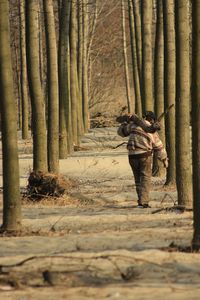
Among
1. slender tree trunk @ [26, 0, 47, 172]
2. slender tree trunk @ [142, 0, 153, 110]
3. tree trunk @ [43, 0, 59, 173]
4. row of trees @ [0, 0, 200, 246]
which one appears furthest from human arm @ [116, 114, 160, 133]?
slender tree trunk @ [142, 0, 153, 110]

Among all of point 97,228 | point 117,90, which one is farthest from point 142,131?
point 117,90

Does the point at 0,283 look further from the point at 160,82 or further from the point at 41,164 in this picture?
the point at 160,82

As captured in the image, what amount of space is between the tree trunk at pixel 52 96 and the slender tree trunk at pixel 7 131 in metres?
7.67

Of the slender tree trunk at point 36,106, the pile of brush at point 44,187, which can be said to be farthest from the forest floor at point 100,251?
the slender tree trunk at point 36,106

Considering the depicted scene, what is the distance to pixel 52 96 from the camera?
21.9 meters

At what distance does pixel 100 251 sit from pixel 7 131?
291cm

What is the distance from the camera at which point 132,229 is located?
43.3 feet

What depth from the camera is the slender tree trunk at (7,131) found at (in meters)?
12.8

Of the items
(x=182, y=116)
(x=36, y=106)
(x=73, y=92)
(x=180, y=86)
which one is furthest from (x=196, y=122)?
(x=73, y=92)

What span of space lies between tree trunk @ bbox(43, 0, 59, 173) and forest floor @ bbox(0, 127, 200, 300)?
2.15 metres

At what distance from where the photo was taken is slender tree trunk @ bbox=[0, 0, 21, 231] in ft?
42.0

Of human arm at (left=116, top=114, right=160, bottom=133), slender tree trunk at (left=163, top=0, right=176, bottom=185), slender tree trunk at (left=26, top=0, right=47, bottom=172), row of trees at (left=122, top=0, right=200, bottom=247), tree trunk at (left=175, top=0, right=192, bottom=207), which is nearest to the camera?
row of trees at (left=122, top=0, right=200, bottom=247)

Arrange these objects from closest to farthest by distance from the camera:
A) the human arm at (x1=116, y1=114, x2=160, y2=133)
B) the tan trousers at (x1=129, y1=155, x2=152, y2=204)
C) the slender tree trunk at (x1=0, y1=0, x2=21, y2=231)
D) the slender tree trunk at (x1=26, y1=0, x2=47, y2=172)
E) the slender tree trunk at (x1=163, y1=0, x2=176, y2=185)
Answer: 1. the slender tree trunk at (x1=0, y1=0, x2=21, y2=231)
2. the human arm at (x1=116, y1=114, x2=160, y2=133)
3. the tan trousers at (x1=129, y1=155, x2=152, y2=204)
4. the slender tree trunk at (x1=26, y1=0, x2=47, y2=172)
5. the slender tree trunk at (x1=163, y1=0, x2=176, y2=185)

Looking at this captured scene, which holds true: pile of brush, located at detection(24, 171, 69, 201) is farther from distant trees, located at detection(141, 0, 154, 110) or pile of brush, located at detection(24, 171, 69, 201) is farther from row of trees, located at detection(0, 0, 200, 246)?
distant trees, located at detection(141, 0, 154, 110)
